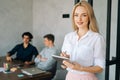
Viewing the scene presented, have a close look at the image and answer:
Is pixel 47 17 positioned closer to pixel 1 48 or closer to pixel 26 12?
pixel 26 12

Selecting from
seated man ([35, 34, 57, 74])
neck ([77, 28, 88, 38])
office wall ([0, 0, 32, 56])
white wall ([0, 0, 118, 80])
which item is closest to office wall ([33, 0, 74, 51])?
white wall ([0, 0, 118, 80])

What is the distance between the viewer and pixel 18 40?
4.70m

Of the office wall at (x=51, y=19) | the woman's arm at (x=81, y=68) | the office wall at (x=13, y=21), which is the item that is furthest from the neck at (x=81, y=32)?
the office wall at (x=13, y=21)

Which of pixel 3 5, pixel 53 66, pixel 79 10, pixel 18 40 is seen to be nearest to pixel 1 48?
pixel 18 40

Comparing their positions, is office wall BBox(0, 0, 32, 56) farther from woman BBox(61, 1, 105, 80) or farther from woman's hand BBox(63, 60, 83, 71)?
woman's hand BBox(63, 60, 83, 71)

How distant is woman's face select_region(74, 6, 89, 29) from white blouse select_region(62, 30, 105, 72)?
76mm

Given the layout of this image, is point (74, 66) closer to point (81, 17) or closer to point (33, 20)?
point (81, 17)

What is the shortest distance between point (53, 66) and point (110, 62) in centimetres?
148

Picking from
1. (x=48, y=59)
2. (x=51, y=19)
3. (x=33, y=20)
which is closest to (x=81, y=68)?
(x=48, y=59)

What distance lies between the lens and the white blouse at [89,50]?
4.76ft

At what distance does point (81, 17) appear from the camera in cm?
148

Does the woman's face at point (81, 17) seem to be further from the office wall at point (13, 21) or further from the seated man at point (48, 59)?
the office wall at point (13, 21)

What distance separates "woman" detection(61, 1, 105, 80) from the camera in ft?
4.74

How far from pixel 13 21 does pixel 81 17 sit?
10.8ft
